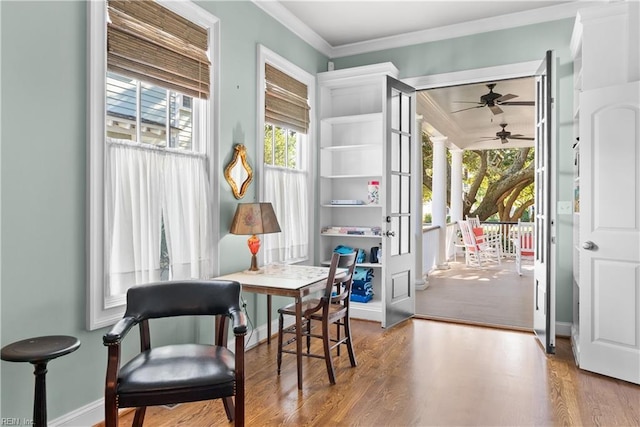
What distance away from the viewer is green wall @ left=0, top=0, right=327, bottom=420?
6.35 feet

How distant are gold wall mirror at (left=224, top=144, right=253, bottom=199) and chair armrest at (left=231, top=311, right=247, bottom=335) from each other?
4.64 feet

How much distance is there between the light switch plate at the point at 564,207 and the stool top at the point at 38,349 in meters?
4.02

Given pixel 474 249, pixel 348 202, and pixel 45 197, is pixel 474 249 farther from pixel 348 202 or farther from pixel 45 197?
pixel 45 197

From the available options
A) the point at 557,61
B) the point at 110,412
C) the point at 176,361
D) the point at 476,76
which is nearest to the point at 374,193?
the point at 476,76

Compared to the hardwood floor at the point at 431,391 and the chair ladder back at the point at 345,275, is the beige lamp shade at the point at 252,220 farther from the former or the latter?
the hardwood floor at the point at 431,391

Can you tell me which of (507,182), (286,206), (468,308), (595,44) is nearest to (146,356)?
(286,206)

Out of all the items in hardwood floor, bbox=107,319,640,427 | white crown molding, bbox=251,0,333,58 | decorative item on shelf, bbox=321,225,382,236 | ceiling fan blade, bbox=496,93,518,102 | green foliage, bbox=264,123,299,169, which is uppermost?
white crown molding, bbox=251,0,333,58

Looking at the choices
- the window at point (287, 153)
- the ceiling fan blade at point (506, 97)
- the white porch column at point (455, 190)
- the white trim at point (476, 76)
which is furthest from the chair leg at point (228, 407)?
the white porch column at point (455, 190)

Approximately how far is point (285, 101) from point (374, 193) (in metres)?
1.38

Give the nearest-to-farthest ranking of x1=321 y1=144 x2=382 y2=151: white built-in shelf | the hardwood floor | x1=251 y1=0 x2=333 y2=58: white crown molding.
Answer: the hardwood floor, x1=251 y1=0 x2=333 y2=58: white crown molding, x1=321 y1=144 x2=382 y2=151: white built-in shelf

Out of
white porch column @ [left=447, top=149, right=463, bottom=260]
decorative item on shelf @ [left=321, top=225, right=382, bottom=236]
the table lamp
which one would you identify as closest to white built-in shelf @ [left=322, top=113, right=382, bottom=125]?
decorative item on shelf @ [left=321, top=225, right=382, bottom=236]

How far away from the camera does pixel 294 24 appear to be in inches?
164

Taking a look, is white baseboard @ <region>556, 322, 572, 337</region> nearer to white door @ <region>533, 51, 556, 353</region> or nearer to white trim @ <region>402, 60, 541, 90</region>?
white door @ <region>533, 51, 556, 353</region>

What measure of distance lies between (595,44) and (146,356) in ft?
11.9
